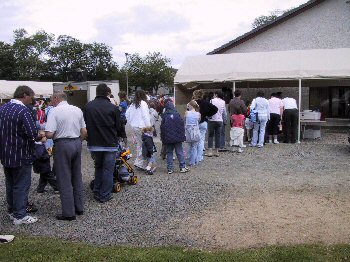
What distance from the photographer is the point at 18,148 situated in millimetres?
5801

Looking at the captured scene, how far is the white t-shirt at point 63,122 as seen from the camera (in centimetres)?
610

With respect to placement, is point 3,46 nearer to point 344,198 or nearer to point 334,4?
point 334,4

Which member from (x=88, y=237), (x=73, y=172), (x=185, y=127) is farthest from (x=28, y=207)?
(x=185, y=127)

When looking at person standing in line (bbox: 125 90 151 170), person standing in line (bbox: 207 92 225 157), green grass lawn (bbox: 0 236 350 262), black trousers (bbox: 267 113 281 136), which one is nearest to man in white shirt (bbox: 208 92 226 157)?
person standing in line (bbox: 207 92 225 157)

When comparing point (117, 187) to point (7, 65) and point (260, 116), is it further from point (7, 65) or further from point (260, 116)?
point (7, 65)

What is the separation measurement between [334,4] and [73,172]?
770 inches

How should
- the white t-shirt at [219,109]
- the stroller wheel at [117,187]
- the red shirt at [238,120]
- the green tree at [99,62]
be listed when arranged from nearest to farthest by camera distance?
1. the stroller wheel at [117,187]
2. the white t-shirt at [219,109]
3. the red shirt at [238,120]
4. the green tree at [99,62]

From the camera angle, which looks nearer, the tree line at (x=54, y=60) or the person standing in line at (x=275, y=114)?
the person standing in line at (x=275, y=114)

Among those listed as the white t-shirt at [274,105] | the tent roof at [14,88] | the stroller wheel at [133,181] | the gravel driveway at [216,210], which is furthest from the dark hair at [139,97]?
the tent roof at [14,88]

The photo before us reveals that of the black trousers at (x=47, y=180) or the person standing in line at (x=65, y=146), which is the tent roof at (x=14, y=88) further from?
the person standing in line at (x=65, y=146)

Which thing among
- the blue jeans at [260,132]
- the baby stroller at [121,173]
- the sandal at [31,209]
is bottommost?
the sandal at [31,209]

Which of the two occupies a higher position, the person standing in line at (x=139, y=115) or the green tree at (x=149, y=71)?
the green tree at (x=149, y=71)

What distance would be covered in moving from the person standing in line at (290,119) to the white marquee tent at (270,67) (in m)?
0.99

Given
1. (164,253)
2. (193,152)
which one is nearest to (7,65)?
(193,152)
